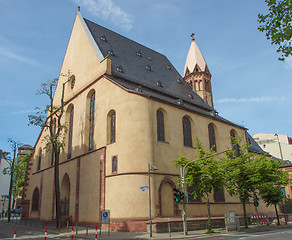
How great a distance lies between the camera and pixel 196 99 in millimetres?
36344

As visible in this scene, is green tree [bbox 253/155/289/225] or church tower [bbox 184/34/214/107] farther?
church tower [bbox 184/34/214/107]

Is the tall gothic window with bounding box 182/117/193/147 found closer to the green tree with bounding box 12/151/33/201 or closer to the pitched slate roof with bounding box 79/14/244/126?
the pitched slate roof with bounding box 79/14/244/126

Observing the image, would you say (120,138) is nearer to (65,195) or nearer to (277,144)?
(65,195)

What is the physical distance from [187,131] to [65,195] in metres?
14.2

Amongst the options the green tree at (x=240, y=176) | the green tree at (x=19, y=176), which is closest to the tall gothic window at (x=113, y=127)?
the green tree at (x=240, y=176)

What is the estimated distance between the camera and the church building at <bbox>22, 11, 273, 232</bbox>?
2092cm

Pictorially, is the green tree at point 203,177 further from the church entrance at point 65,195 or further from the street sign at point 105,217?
the church entrance at point 65,195

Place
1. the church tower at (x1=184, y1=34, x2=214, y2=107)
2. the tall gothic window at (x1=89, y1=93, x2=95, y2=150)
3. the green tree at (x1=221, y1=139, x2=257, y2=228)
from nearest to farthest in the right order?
the green tree at (x1=221, y1=139, x2=257, y2=228), the tall gothic window at (x1=89, y1=93, x2=95, y2=150), the church tower at (x1=184, y1=34, x2=214, y2=107)

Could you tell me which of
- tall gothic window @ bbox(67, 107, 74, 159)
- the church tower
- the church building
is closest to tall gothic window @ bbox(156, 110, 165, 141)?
the church building

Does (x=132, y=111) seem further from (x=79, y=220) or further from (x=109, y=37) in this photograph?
(x=109, y=37)

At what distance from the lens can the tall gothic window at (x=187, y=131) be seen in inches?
1043

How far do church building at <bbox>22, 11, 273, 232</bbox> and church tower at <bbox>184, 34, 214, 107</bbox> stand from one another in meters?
5.41

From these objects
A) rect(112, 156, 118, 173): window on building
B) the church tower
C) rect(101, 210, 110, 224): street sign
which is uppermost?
the church tower

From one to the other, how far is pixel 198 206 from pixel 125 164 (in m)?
8.27
